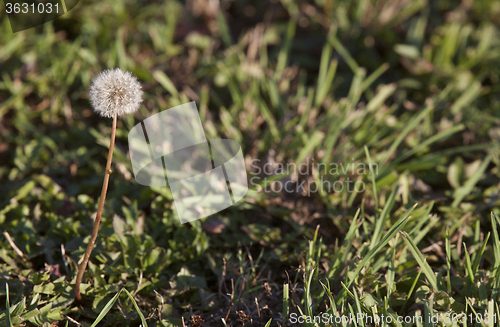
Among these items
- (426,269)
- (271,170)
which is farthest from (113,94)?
(426,269)

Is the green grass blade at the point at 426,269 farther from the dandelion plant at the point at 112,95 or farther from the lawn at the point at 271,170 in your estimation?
the dandelion plant at the point at 112,95

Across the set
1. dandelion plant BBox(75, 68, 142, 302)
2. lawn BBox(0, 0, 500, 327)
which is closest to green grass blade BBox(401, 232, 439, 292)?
lawn BBox(0, 0, 500, 327)

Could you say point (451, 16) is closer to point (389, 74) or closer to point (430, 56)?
point (430, 56)

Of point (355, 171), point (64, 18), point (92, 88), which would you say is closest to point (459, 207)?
point (355, 171)

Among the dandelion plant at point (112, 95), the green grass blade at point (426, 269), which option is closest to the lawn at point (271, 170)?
the green grass blade at point (426, 269)

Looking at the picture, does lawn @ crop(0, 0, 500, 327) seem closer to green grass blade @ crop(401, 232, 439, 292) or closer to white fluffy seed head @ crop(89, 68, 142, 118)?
green grass blade @ crop(401, 232, 439, 292)

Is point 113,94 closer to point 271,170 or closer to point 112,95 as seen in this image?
point 112,95
